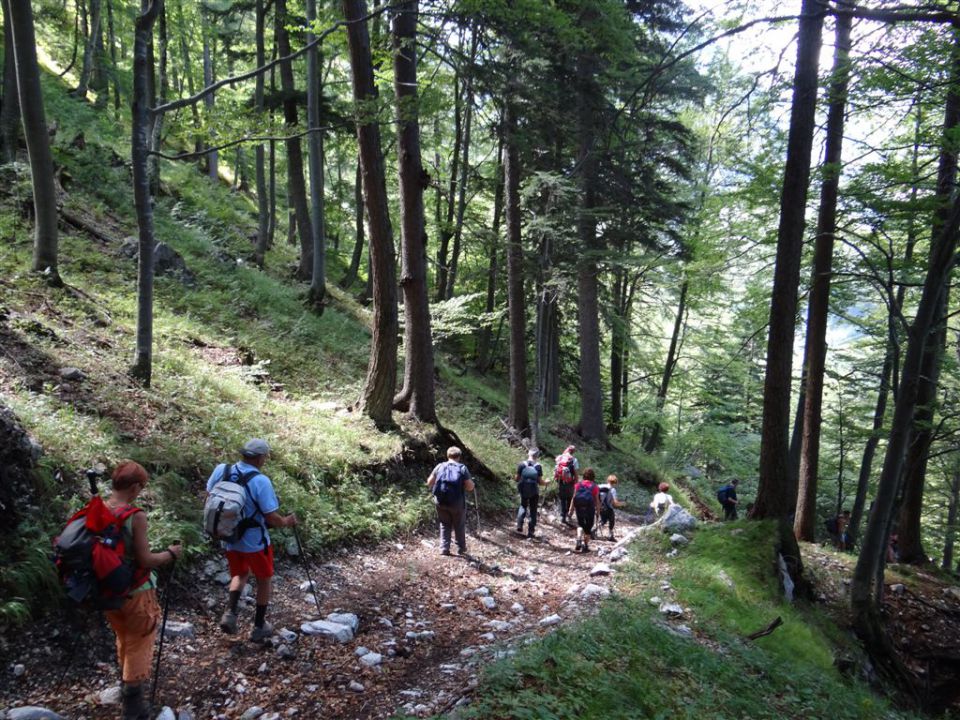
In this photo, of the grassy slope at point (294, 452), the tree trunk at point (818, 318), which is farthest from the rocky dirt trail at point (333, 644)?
the tree trunk at point (818, 318)

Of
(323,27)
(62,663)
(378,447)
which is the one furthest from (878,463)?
(62,663)

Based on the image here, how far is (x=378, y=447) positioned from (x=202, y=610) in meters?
4.50

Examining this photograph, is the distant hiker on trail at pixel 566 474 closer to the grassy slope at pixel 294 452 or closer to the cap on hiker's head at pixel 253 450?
the grassy slope at pixel 294 452

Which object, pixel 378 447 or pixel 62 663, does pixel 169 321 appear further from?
pixel 62 663

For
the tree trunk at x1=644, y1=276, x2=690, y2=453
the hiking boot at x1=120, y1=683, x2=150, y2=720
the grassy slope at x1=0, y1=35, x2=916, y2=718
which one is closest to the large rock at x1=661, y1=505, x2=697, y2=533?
the grassy slope at x1=0, y1=35, x2=916, y2=718

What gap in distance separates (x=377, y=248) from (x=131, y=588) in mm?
7286

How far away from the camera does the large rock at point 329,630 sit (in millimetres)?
5102

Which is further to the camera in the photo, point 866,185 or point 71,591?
point 866,185

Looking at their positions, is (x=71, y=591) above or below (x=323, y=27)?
below

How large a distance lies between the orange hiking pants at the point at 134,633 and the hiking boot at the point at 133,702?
4cm

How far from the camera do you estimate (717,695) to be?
4984 millimetres

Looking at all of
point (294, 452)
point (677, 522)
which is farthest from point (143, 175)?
point (677, 522)

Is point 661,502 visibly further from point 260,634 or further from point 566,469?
point 260,634

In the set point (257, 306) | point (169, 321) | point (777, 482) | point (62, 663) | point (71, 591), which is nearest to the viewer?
point (71, 591)
